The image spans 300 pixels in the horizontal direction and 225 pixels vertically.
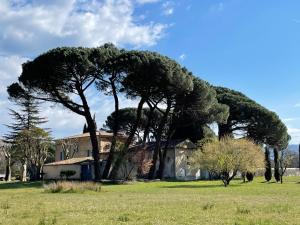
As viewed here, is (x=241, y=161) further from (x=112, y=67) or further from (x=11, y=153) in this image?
(x=11, y=153)

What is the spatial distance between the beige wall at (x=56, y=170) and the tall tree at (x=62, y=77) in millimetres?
10280

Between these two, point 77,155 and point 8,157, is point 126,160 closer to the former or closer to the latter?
point 77,155

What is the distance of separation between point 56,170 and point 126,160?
14.7 m

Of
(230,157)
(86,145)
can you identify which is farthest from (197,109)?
(86,145)

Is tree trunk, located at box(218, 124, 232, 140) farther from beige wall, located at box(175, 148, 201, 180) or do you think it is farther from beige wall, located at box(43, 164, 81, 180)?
beige wall, located at box(43, 164, 81, 180)

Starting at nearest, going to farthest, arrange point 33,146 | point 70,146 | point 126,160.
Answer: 1. point 126,160
2. point 33,146
3. point 70,146

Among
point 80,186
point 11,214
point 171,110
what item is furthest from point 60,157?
point 11,214

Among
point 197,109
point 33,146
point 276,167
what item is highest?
point 197,109

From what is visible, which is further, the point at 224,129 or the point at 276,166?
the point at 224,129

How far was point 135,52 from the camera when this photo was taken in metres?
51.1

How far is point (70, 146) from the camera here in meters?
74.5

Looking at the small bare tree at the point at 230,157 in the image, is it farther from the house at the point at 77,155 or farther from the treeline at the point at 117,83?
the house at the point at 77,155

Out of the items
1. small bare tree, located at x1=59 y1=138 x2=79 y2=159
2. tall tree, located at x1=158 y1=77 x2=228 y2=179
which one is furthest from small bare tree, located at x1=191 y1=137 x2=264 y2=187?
small bare tree, located at x1=59 y1=138 x2=79 y2=159

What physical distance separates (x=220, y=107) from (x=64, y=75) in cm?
2277
